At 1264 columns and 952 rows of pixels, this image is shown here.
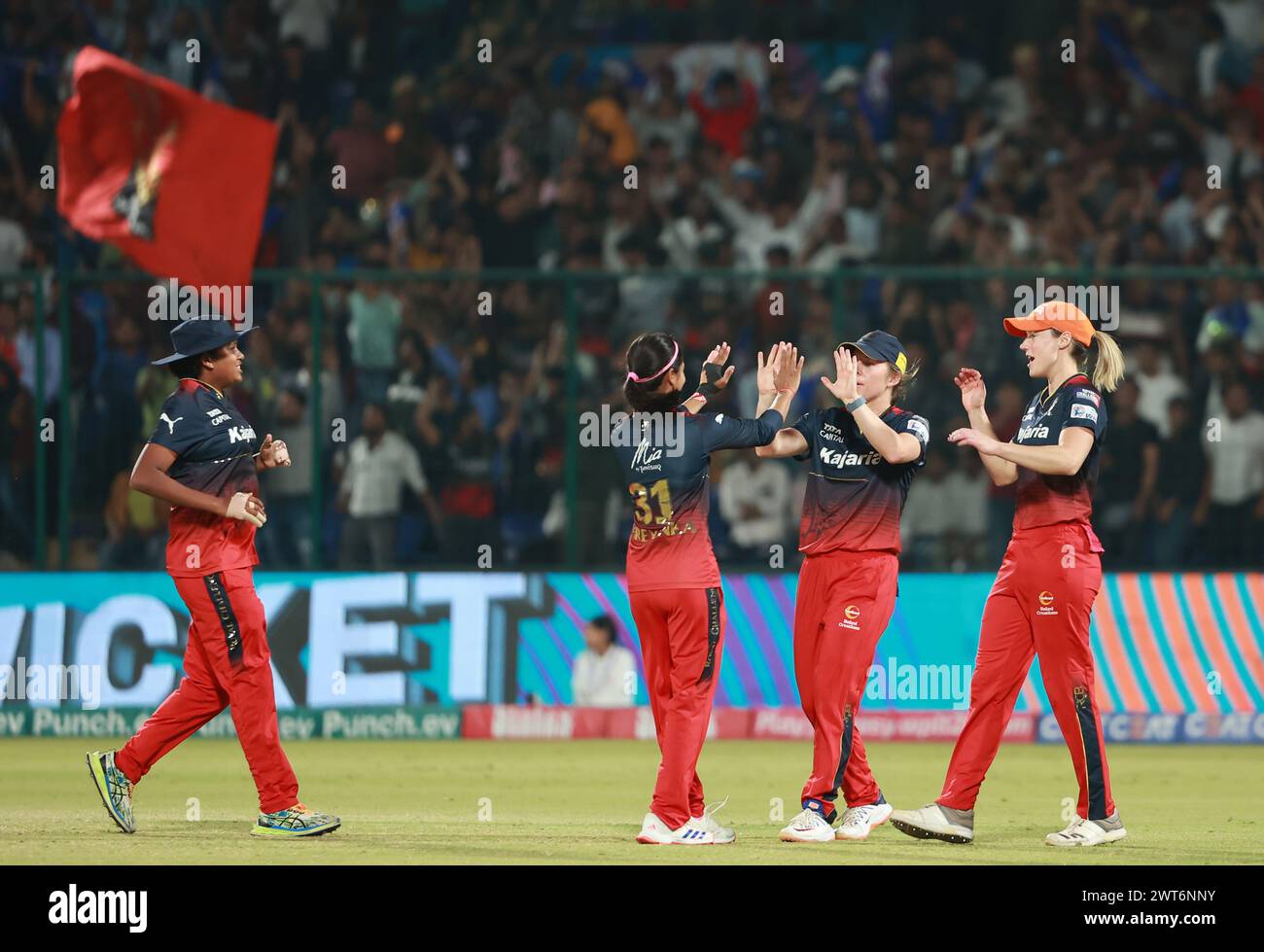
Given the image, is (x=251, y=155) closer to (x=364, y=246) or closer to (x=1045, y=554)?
(x=364, y=246)

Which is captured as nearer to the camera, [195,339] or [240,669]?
[240,669]

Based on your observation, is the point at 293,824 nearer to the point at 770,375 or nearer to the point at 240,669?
the point at 240,669

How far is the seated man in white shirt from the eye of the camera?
1470cm

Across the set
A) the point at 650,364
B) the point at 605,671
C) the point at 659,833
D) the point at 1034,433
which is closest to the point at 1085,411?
the point at 1034,433

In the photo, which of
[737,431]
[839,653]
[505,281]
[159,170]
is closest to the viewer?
[737,431]

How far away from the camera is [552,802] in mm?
11062

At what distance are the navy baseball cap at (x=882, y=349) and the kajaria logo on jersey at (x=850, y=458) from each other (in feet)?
1.51

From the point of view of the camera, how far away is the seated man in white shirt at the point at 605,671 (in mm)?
14695

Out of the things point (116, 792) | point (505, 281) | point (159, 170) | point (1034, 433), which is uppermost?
point (159, 170)

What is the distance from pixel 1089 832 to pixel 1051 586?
3.82ft

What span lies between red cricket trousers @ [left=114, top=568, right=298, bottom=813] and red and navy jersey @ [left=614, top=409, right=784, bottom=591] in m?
1.86

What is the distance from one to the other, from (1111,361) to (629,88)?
39.4ft

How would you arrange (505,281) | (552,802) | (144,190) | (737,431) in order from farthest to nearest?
(144,190) < (505,281) < (552,802) < (737,431)

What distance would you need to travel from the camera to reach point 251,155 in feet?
55.1
